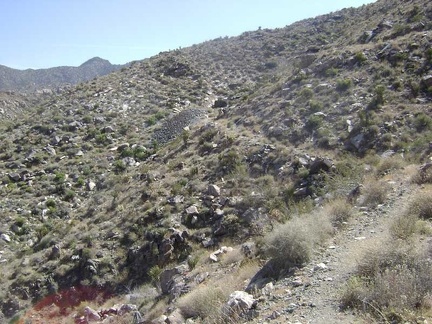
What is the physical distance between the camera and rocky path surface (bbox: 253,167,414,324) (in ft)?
17.2

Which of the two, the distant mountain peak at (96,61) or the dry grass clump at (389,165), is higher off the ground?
the distant mountain peak at (96,61)

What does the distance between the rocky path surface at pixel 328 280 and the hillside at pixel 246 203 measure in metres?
0.03

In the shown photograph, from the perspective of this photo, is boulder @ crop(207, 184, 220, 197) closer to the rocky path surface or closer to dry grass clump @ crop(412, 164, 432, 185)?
the rocky path surface

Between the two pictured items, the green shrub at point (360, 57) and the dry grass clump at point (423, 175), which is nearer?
the dry grass clump at point (423, 175)

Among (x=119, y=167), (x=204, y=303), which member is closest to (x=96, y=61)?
(x=119, y=167)

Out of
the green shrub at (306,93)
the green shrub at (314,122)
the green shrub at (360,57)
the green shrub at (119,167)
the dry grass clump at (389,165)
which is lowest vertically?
the dry grass clump at (389,165)

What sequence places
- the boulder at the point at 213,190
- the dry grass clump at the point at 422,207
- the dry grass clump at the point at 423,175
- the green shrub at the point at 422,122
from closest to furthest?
the dry grass clump at the point at 422,207
the dry grass clump at the point at 423,175
the green shrub at the point at 422,122
the boulder at the point at 213,190

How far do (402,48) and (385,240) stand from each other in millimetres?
16690

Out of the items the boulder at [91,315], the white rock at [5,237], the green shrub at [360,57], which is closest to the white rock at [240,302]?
the boulder at [91,315]

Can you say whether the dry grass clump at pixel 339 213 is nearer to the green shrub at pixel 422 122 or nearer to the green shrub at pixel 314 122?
the green shrub at pixel 422 122

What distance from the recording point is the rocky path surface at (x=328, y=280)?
5238 mm

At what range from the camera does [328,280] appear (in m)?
6.00

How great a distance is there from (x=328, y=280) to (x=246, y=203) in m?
7.19

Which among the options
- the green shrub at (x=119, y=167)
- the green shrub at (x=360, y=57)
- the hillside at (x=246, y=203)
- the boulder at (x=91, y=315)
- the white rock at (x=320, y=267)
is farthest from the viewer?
the green shrub at (x=119, y=167)
